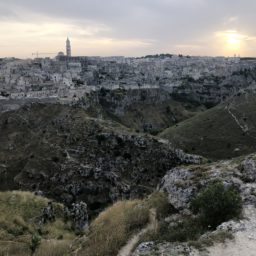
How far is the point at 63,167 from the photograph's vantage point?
65.1 m

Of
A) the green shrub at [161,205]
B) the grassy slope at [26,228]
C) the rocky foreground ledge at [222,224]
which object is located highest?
the rocky foreground ledge at [222,224]

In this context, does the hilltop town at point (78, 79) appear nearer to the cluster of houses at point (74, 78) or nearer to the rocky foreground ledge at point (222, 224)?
the cluster of houses at point (74, 78)

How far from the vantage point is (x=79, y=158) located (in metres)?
68.2

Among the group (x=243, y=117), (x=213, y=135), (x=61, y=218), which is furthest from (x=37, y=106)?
(x=61, y=218)

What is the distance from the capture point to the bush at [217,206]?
49.3 feet

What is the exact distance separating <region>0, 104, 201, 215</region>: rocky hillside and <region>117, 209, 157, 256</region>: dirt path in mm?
42738

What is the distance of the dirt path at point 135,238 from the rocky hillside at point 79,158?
140ft

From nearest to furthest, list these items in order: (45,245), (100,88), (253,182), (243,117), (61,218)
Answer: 1. (45,245)
2. (253,182)
3. (61,218)
4. (243,117)
5. (100,88)

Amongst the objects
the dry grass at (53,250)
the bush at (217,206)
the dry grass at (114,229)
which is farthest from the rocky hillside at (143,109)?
the bush at (217,206)

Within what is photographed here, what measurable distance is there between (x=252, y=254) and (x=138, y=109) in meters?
118

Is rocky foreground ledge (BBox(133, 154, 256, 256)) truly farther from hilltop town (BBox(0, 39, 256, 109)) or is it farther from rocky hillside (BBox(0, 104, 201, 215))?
hilltop town (BBox(0, 39, 256, 109))

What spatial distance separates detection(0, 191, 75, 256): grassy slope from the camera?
17094mm

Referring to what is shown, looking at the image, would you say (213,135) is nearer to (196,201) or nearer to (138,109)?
(138,109)

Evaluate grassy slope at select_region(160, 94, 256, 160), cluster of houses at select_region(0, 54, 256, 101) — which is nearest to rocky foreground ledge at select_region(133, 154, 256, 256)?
grassy slope at select_region(160, 94, 256, 160)
